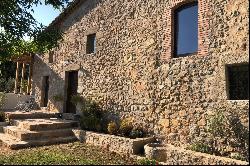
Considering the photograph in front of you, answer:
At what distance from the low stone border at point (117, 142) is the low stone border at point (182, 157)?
354 millimetres

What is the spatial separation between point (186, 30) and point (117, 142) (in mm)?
4003

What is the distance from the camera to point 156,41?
28.9 ft

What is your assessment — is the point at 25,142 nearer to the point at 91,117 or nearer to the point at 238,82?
the point at 91,117

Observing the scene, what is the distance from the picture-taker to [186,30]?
8.33 m

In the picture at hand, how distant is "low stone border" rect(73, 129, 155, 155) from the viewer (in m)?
7.65

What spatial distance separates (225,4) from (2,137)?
27.9 feet

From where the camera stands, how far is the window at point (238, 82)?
675 cm

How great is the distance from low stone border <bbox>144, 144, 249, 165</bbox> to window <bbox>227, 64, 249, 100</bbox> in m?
1.72

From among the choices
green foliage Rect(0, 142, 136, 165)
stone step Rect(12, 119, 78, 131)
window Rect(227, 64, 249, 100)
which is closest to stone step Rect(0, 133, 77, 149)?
green foliage Rect(0, 142, 136, 165)

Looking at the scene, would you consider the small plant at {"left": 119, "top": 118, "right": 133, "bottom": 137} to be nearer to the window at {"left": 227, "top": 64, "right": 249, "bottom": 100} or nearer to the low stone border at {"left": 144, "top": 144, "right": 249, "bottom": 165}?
the low stone border at {"left": 144, "top": 144, "right": 249, "bottom": 165}

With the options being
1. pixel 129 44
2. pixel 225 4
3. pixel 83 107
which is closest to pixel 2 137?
pixel 83 107

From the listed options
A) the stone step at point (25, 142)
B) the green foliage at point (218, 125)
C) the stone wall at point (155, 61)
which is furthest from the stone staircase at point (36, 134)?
the green foliage at point (218, 125)

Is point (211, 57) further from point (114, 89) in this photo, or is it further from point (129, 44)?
point (114, 89)

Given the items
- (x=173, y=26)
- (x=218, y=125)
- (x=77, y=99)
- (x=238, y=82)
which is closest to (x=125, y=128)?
(x=218, y=125)
